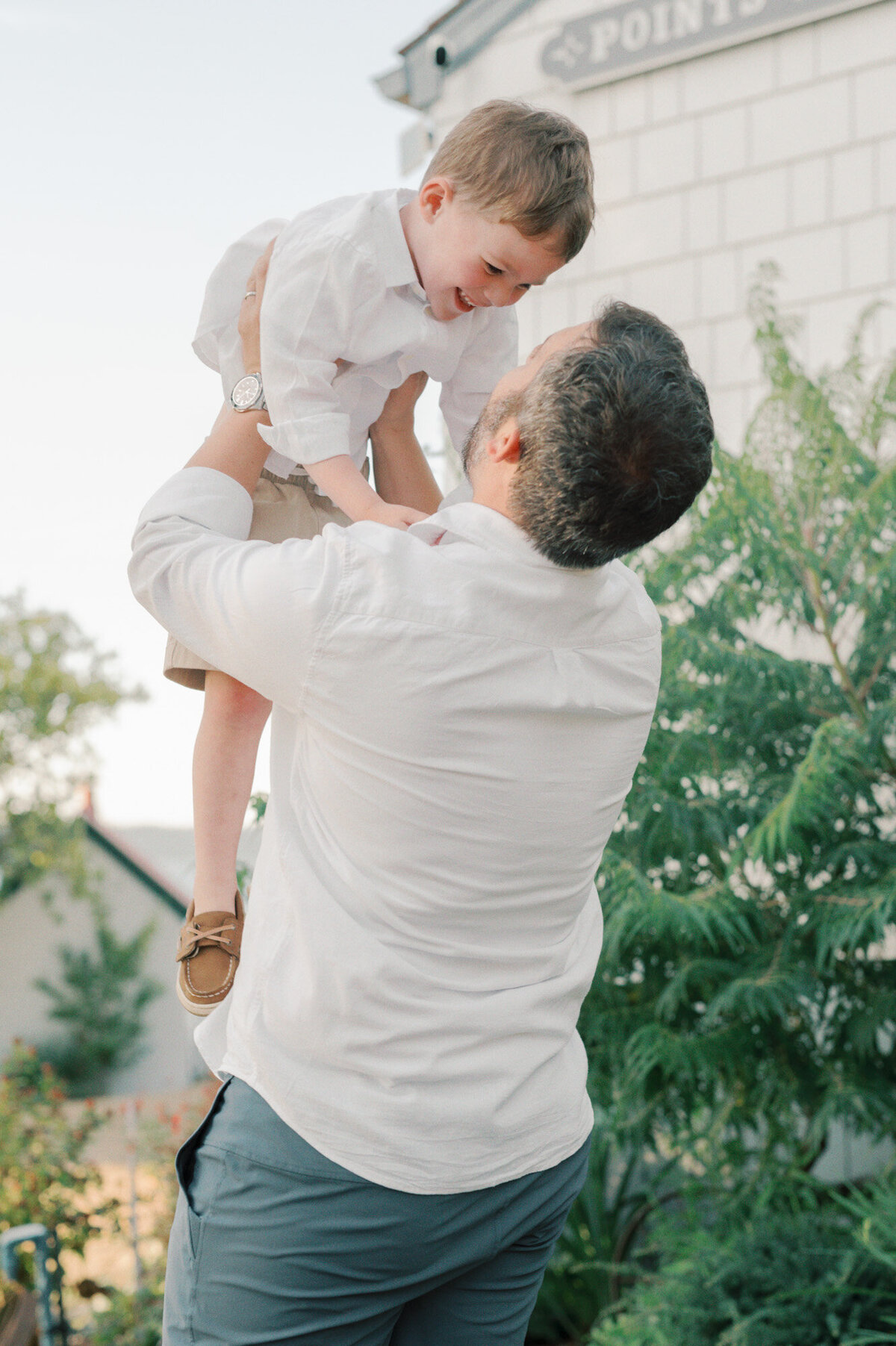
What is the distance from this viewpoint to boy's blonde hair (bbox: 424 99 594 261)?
143cm

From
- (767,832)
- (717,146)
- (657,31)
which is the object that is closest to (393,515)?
(767,832)

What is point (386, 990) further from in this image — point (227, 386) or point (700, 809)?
point (700, 809)

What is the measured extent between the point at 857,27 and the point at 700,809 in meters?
3.29

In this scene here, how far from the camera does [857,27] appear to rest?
Answer: 14.7ft

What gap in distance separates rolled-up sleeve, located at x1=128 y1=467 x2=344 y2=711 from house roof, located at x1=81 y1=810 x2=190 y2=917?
17.3 meters

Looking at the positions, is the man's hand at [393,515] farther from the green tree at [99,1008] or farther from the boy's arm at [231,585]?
the green tree at [99,1008]

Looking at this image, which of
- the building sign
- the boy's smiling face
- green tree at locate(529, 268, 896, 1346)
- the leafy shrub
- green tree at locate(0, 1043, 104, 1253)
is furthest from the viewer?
green tree at locate(0, 1043, 104, 1253)

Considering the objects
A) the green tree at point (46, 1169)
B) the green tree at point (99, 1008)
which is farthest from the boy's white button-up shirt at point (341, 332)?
the green tree at point (99, 1008)

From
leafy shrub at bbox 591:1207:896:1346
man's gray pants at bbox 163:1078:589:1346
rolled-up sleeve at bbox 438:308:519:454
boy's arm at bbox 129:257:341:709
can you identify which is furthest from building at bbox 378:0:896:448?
man's gray pants at bbox 163:1078:589:1346

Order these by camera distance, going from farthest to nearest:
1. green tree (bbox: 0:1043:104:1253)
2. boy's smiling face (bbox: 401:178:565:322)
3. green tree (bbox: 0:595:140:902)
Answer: green tree (bbox: 0:595:140:902) < green tree (bbox: 0:1043:104:1253) < boy's smiling face (bbox: 401:178:565:322)

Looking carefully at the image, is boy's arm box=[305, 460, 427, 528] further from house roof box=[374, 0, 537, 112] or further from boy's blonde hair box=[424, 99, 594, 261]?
house roof box=[374, 0, 537, 112]

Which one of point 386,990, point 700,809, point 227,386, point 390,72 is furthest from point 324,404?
point 390,72

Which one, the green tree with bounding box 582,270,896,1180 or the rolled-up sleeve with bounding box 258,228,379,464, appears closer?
the rolled-up sleeve with bounding box 258,228,379,464

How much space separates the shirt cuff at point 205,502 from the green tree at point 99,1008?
656 inches
